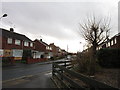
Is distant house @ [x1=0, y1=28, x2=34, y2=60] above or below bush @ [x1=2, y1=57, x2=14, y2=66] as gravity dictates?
above

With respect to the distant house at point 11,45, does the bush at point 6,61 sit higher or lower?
lower

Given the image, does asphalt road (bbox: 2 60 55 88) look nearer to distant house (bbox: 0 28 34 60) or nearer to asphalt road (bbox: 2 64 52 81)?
asphalt road (bbox: 2 64 52 81)

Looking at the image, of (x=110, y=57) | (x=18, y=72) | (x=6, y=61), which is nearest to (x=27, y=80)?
(x=18, y=72)

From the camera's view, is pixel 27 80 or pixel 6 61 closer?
pixel 27 80

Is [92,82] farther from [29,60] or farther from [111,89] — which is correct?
[29,60]

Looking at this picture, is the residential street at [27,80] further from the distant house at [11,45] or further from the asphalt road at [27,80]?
the distant house at [11,45]

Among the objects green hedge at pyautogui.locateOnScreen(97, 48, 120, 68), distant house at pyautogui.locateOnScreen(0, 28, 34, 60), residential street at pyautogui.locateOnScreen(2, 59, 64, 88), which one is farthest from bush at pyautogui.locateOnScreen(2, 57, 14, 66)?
green hedge at pyautogui.locateOnScreen(97, 48, 120, 68)

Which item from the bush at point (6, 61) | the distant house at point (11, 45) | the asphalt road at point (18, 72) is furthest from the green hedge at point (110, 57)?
the distant house at point (11, 45)

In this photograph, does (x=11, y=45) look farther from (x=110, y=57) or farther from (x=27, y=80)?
(x=27, y=80)

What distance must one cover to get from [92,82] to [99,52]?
39.9 ft

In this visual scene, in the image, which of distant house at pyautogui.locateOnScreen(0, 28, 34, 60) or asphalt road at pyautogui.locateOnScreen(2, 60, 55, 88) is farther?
distant house at pyautogui.locateOnScreen(0, 28, 34, 60)

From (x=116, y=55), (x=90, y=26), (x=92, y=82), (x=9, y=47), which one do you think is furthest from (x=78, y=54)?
(x=9, y=47)

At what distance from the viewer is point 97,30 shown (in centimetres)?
2180

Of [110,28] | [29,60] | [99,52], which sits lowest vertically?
[29,60]
